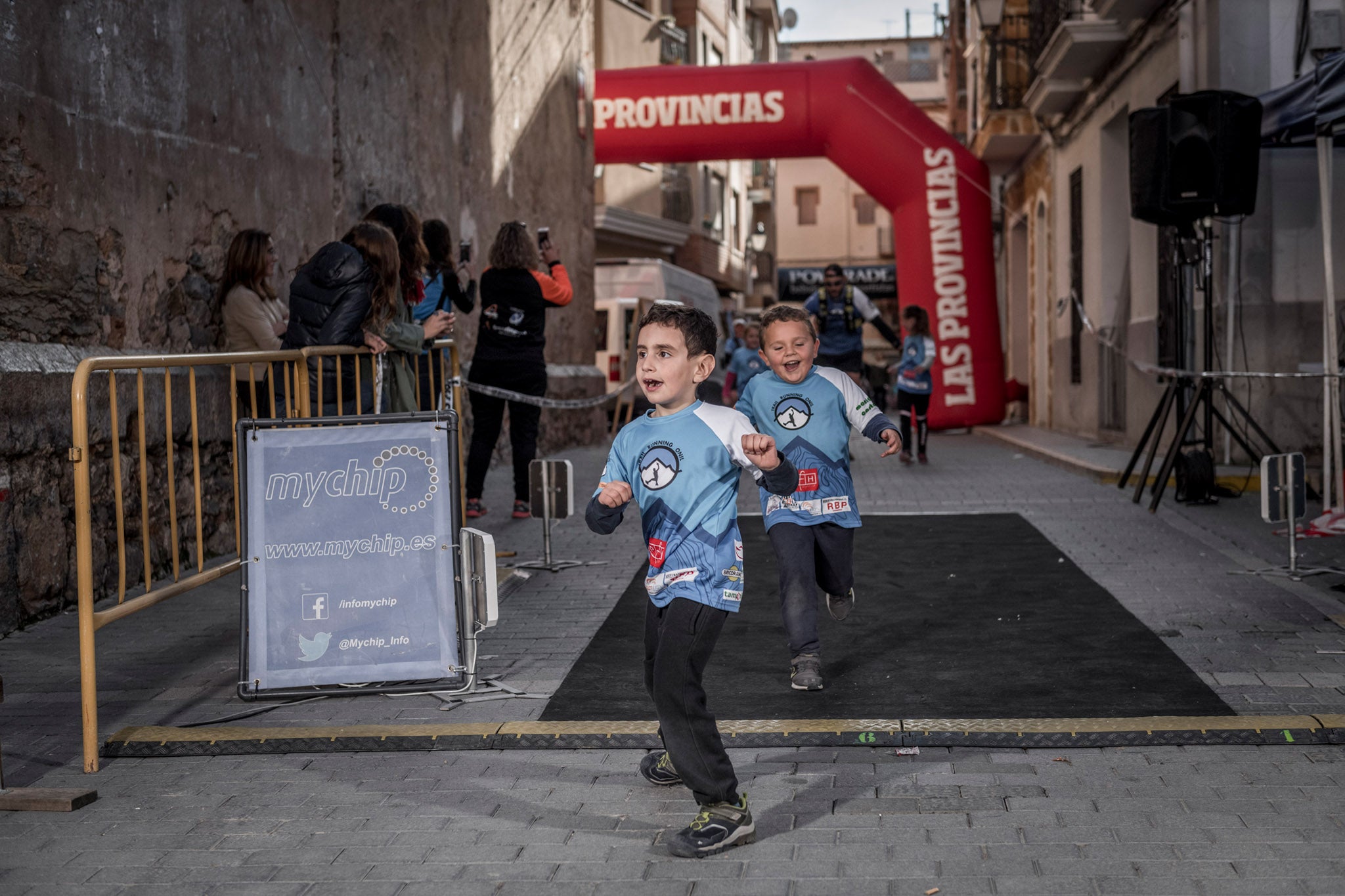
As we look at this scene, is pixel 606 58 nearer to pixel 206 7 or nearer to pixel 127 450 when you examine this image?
pixel 206 7

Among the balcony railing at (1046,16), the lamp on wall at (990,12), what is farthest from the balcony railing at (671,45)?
the balcony railing at (1046,16)

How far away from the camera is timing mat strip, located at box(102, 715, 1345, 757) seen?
14.5ft

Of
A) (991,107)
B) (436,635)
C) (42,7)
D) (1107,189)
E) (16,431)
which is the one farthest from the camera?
(991,107)

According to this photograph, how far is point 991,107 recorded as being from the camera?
22953 millimetres

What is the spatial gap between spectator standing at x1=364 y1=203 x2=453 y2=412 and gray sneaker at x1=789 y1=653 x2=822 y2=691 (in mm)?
2864

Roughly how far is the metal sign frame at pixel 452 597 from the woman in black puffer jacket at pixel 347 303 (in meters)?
1.76

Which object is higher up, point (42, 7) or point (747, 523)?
point (42, 7)

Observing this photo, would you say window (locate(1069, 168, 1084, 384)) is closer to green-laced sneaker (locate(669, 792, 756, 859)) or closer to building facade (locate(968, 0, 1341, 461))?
building facade (locate(968, 0, 1341, 461))

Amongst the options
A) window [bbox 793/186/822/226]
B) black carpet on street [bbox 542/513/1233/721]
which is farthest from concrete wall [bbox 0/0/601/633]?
window [bbox 793/186/822/226]

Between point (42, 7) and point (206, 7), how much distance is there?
6.17ft

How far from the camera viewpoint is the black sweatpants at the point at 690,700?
3668mm

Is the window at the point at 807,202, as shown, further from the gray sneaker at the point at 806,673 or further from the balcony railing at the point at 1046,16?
the gray sneaker at the point at 806,673

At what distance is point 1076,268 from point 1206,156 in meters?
9.83

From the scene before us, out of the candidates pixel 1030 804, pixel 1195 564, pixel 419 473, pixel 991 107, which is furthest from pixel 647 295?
pixel 1030 804
